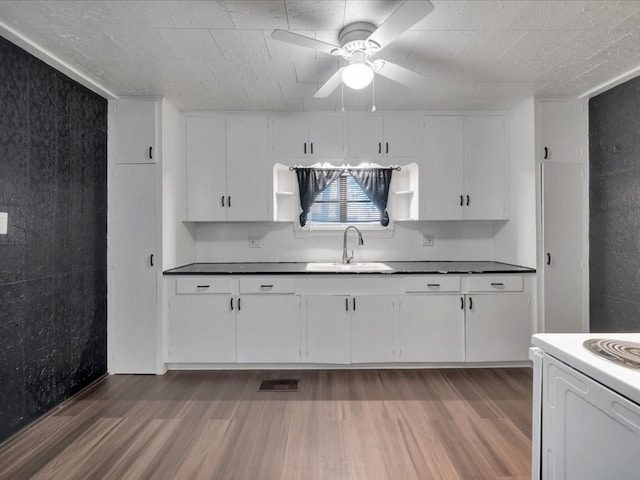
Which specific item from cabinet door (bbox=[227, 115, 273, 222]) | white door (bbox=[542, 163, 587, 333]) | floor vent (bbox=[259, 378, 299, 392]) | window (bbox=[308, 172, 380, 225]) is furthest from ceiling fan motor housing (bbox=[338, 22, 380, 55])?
floor vent (bbox=[259, 378, 299, 392])

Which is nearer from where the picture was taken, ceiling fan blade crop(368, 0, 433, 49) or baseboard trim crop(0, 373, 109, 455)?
ceiling fan blade crop(368, 0, 433, 49)

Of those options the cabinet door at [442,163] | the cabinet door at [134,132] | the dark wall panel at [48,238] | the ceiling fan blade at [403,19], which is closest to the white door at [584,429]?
the ceiling fan blade at [403,19]

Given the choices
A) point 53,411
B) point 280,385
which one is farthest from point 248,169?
point 53,411

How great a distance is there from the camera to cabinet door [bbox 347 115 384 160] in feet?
10.4

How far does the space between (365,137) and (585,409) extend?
2.68 m

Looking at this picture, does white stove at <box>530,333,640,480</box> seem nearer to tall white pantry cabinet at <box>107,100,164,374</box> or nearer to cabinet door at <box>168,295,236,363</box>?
cabinet door at <box>168,295,236,363</box>

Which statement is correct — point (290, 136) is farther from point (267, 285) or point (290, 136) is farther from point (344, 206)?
point (267, 285)

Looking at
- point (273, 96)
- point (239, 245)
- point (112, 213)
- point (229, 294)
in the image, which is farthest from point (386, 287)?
point (112, 213)

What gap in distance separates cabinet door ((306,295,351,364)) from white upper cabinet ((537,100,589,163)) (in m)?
2.17

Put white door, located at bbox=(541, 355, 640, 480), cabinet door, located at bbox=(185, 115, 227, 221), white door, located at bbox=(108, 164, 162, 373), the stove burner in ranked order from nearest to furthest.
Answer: white door, located at bbox=(541, 355, 640, 480) → the stove burner → white door, located at bbox=(108, 164, 162, 373) → cabinet door, located at bbox=(185, 115, 227, 221)

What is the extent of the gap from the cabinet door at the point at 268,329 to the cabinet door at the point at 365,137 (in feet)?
4.92

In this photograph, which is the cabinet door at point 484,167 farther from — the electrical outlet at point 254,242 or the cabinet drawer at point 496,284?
the electrical outlet at point 254,242

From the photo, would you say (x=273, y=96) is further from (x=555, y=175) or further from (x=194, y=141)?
(x=555, y=175)

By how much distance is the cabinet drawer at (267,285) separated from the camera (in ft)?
9.32
